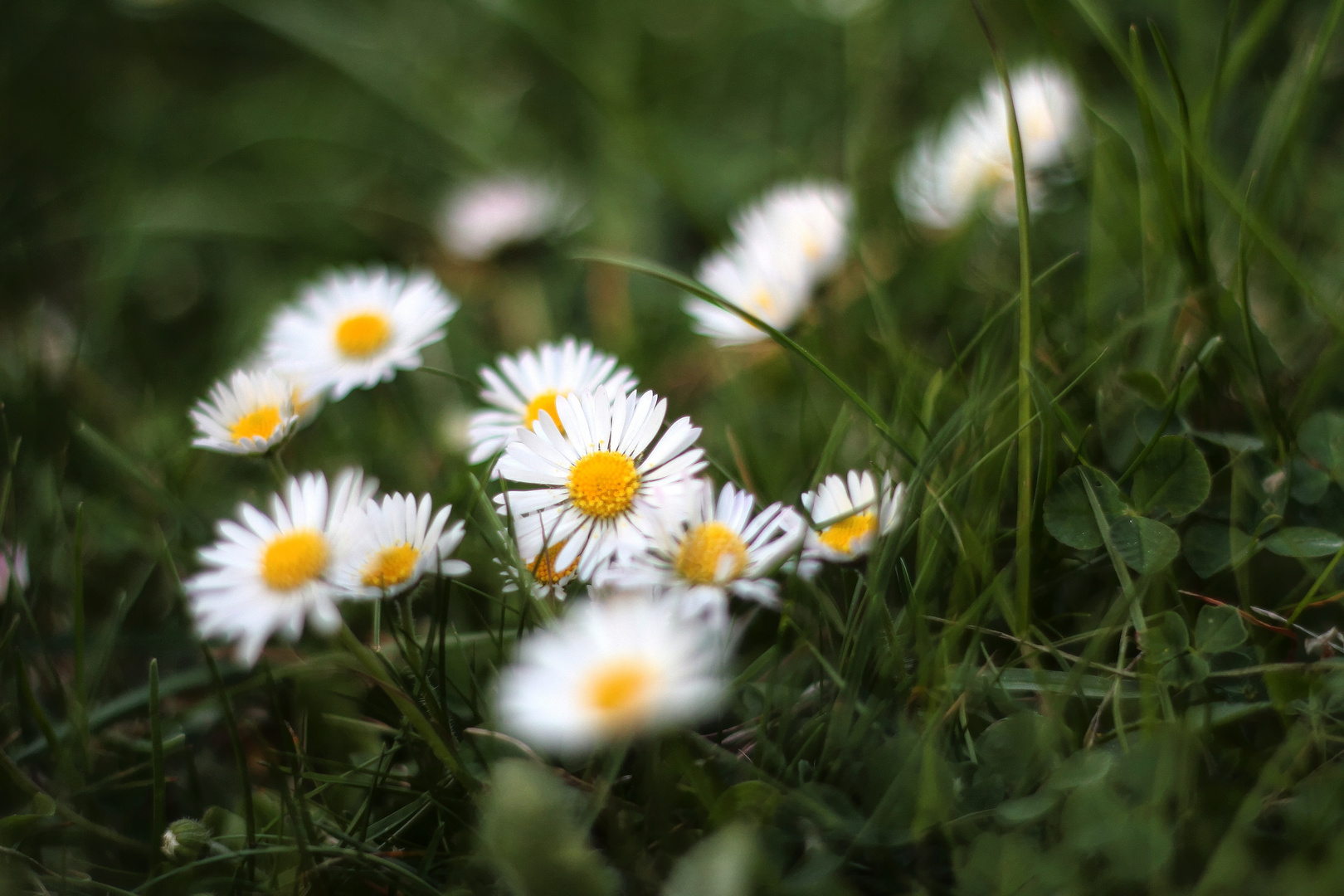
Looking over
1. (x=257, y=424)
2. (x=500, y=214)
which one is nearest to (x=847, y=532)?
(x=257, y=424)

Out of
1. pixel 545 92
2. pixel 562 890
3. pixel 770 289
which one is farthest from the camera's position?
pixel 545 92

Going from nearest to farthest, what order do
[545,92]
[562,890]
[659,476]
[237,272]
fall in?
[562,890] → [659,476] → [237,272] → [545,92]

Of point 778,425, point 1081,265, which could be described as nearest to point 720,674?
point 778,425

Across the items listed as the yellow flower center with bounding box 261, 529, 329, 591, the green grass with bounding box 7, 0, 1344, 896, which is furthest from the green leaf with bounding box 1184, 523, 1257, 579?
the yellow flower center with bounding box 261, 529, 329, 591

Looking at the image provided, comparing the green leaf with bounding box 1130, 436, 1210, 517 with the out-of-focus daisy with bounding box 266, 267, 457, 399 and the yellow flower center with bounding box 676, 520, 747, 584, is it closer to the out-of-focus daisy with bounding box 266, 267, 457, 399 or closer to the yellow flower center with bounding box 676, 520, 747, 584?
the yellow flower center with bounding box 676, 520, 747, 584

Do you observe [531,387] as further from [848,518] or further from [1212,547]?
[1212,547]

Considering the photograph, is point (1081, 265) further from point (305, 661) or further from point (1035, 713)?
point (305, 661)
